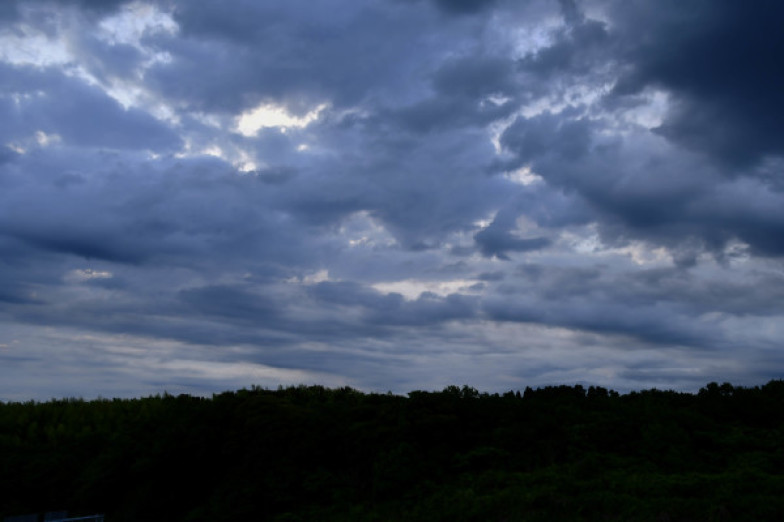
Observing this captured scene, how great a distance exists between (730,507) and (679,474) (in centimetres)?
239

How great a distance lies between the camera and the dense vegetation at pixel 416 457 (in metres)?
13.2

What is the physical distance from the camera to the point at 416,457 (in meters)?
15.8

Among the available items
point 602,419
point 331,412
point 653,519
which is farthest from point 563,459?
point 331,412

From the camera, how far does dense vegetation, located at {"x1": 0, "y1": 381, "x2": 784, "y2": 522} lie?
13203 mm

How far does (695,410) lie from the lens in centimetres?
1808

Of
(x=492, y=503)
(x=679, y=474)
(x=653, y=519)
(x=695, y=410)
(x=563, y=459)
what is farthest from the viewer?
(x=695, y=410)

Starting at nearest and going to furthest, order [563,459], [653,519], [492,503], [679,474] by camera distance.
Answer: [653,519] → [492,503] → [679,474] → [563,459]

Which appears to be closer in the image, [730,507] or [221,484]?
[730,507]

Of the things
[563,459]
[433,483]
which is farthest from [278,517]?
[563,459]

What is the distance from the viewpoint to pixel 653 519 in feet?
37.8

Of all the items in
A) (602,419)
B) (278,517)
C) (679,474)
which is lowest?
(278,517)

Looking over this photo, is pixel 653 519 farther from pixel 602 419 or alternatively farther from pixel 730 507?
pixel 602 419

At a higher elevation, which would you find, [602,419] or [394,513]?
[602,419]

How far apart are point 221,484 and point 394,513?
480 centimetres
